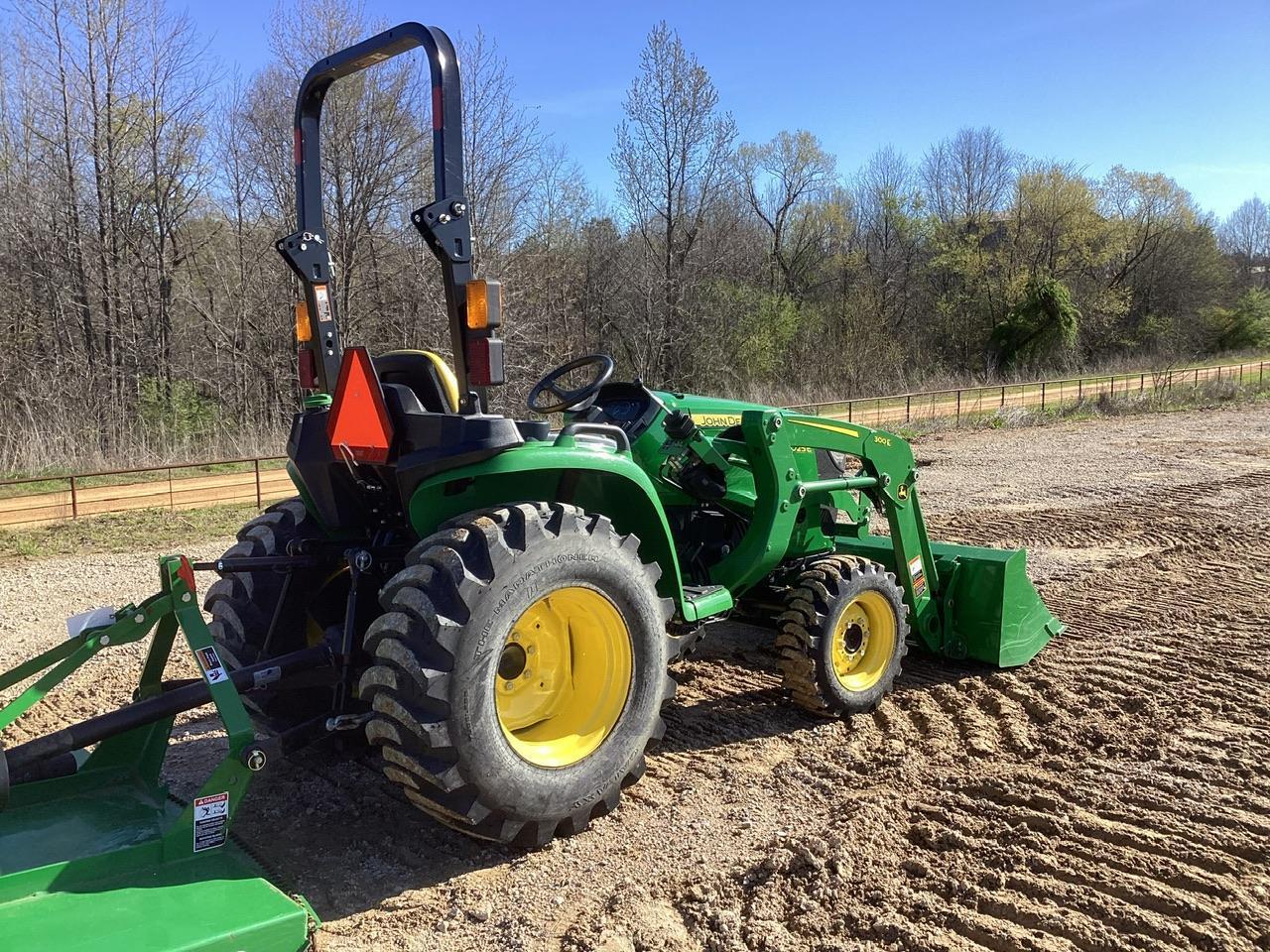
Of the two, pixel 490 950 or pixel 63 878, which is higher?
pixel 63 878

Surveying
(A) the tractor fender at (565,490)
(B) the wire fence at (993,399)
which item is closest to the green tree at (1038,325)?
(B) the wire fence at (993,399)

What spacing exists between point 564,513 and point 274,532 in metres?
1.31

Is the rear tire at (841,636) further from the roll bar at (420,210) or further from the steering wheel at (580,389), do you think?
the roll bar at (420,210)

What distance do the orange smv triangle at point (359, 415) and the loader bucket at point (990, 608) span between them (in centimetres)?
328

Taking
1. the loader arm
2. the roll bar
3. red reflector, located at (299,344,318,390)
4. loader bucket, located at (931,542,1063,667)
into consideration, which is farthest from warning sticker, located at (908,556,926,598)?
red reflector, located at (299,344,318,390)

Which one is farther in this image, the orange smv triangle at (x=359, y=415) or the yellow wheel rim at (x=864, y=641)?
the yellow wheel rim at (x=864, y=641)

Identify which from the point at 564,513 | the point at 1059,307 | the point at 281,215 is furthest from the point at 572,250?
the point at 564,513

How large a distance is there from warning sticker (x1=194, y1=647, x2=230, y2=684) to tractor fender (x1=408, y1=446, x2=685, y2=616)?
0.72 meters

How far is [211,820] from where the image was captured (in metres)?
2.63

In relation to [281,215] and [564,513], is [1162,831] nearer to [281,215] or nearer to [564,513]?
[564,513]

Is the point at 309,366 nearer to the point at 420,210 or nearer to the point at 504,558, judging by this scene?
the point at 420,210

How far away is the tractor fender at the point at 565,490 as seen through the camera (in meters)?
3.06

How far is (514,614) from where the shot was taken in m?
2.87

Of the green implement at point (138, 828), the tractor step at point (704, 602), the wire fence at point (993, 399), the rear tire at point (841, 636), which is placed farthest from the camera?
the wire fence at point (993, 399)
